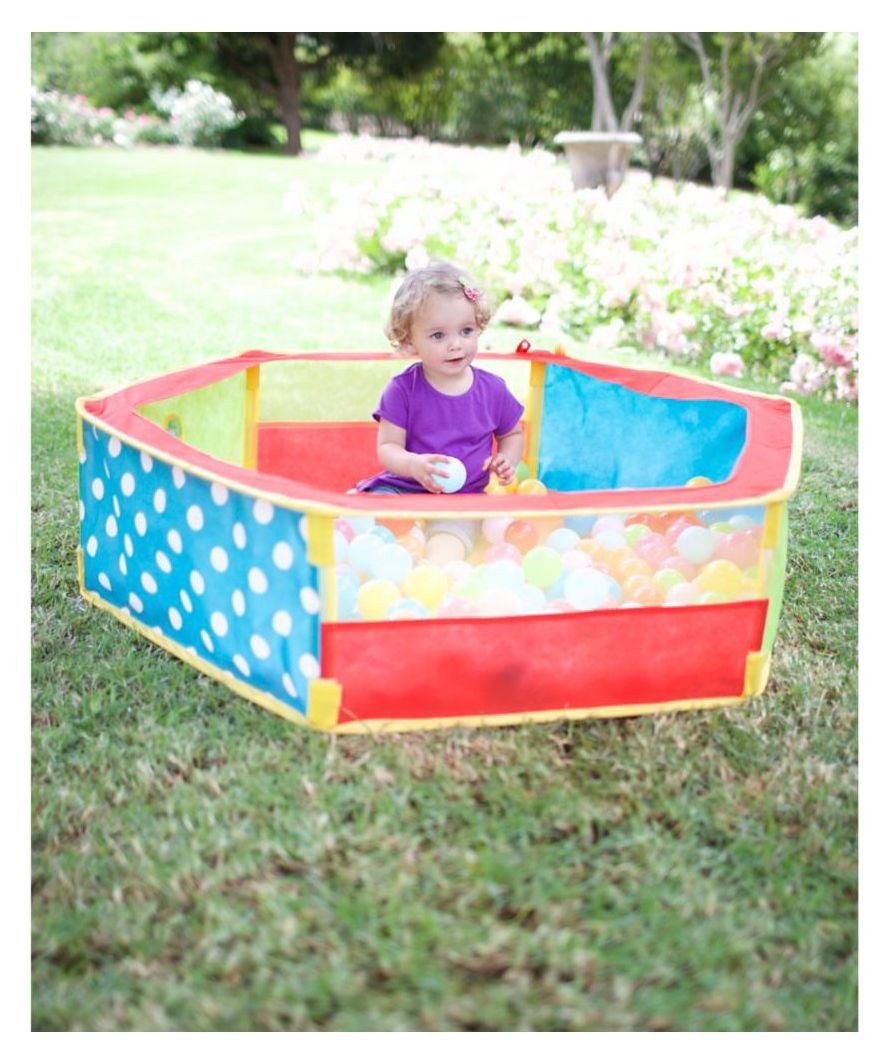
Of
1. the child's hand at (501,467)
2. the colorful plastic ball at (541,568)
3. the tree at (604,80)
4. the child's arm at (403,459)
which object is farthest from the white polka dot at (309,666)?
the tree at (604,80)

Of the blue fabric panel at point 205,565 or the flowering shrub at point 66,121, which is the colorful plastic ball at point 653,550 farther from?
the flowering shrub at point 66,121

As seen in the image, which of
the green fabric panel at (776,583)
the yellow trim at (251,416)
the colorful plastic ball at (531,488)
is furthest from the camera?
the yellow trim at (251,416)

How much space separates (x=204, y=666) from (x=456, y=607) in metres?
0.48

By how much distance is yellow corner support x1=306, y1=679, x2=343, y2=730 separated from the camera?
2.00 metres

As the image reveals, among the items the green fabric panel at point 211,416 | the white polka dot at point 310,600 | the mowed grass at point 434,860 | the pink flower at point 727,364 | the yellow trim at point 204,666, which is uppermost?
the pink flower at point 727,364

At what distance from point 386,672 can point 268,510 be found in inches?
13.0

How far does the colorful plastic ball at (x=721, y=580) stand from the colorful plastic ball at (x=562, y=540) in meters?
0.41

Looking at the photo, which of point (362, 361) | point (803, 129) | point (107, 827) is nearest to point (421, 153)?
point (362, 361)

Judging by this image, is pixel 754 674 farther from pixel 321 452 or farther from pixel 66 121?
pixel 66 121

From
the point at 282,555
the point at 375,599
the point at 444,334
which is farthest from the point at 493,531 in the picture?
the point at 282,555

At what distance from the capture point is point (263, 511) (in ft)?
6.64

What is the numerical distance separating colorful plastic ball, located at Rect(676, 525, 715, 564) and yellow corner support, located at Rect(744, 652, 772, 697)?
370 millimetres

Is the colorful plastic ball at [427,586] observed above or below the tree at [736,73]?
below

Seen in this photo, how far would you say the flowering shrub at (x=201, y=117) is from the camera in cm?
1236
